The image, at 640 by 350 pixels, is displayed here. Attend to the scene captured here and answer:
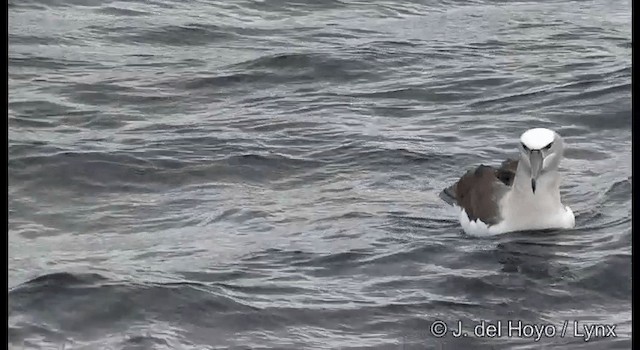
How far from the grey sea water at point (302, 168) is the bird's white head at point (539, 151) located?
0.49 meters

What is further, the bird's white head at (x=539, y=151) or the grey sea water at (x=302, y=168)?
the bird's white head at (x=539, y=151)

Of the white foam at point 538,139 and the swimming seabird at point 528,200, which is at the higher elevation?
the white foam at point 538,139

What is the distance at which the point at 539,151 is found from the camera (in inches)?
496

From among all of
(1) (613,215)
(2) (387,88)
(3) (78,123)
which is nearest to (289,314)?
(1) (613,215)

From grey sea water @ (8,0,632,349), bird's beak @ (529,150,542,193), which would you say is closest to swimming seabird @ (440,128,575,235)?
bird's beak @ (529,150,542,193)

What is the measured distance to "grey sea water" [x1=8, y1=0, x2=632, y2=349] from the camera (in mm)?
10766

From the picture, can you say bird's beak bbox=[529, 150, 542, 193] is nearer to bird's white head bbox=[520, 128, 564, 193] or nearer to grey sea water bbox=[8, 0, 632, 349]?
bird's white head bbox=[520, 128, 564, 193]

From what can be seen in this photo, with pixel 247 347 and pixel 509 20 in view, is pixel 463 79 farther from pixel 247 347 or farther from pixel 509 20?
pixel 247 347

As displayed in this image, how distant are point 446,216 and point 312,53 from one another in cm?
530

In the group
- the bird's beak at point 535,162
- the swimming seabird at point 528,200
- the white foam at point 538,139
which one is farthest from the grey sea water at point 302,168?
the white foam at point 538,139

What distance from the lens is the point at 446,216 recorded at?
42.6 feet

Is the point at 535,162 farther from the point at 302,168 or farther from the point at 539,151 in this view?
the point at 302,168

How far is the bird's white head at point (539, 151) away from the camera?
12.6 meters

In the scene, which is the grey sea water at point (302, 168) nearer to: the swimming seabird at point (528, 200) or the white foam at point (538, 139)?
the swimming seabird at point (528, 200)
